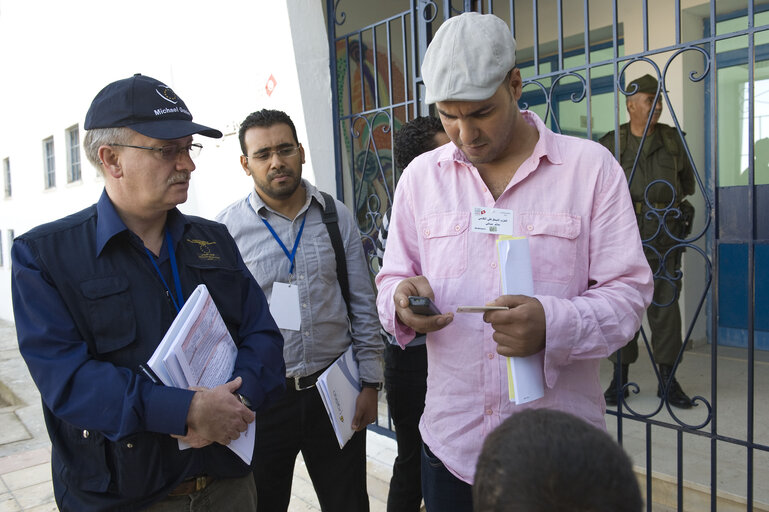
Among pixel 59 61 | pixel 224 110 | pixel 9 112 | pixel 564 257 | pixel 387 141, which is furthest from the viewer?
pixel 9 112

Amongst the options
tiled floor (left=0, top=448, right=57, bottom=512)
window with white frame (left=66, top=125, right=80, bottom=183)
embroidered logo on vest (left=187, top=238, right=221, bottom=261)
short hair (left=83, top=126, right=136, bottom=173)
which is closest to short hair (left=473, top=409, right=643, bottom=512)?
embroidered logo on vest (left=187, top=238, right=221, bottom=261)

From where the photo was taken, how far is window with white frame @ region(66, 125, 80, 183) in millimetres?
10836

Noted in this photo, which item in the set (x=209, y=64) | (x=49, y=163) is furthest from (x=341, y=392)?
(x=49, y=163)

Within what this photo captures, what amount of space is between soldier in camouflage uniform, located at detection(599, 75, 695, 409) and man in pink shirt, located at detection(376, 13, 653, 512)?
1.14m

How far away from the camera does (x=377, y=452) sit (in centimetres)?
416

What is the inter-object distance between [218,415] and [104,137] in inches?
33.7

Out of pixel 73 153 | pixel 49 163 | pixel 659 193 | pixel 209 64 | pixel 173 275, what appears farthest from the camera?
pixel 49 163

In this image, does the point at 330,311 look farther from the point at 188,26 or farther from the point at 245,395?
the point at 188,26

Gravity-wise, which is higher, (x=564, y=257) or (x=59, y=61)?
(x=59, y=61)

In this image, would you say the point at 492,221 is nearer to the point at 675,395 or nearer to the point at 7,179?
the point at 675,395

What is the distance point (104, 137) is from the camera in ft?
5.55

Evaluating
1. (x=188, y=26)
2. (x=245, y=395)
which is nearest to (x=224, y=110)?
(x=188, y=26)

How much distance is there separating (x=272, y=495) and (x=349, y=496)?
333 millimetres

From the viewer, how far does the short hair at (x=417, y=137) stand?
2.91m
